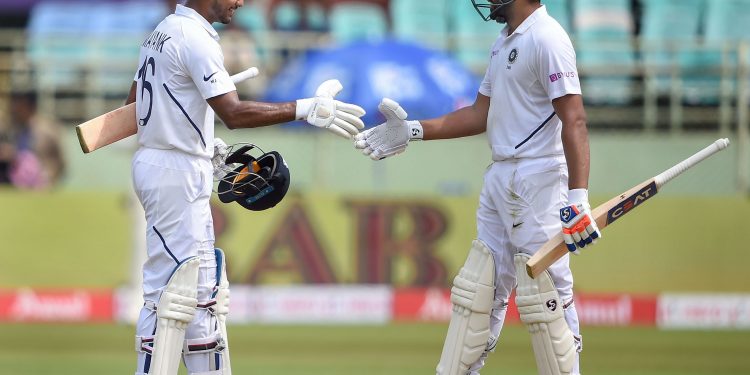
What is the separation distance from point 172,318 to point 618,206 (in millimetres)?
1684

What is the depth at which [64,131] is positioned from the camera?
11391 millimetres

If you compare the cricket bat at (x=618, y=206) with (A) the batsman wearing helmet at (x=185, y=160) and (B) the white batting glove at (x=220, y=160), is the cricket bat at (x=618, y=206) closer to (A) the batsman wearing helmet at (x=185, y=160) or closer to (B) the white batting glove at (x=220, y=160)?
(A) the batsman wearing helmet at (x=185, y=160)

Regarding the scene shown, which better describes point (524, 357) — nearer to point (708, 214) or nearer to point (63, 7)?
point (708, 214)

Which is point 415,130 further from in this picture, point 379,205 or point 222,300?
point 379,205

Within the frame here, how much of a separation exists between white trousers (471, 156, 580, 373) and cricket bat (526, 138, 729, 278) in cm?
16

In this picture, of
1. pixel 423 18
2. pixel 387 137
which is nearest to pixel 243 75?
pixel 387 137

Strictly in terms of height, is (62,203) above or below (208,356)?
above

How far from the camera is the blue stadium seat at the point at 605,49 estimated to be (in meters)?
11.4

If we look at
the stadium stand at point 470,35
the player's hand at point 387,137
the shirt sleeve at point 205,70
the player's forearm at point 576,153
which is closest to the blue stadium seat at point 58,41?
the stadium stand at point 470,35

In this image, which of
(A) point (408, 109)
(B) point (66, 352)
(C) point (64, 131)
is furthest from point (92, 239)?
(A) point (408, 109)

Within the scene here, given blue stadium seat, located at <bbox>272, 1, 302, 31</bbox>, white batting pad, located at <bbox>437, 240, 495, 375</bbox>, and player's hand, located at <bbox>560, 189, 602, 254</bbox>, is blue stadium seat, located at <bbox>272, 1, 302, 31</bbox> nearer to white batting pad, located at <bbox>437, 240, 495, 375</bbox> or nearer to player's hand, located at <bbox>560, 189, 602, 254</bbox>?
white batting pad, located at <bbox>437, 240, 495, 375</bbox>

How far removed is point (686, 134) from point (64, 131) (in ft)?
16.7

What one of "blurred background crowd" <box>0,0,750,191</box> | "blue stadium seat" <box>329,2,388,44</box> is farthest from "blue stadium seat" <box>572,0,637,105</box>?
"blue stadium seat" <box>329,2,388,44</box>

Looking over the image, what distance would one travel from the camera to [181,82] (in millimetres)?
5012
